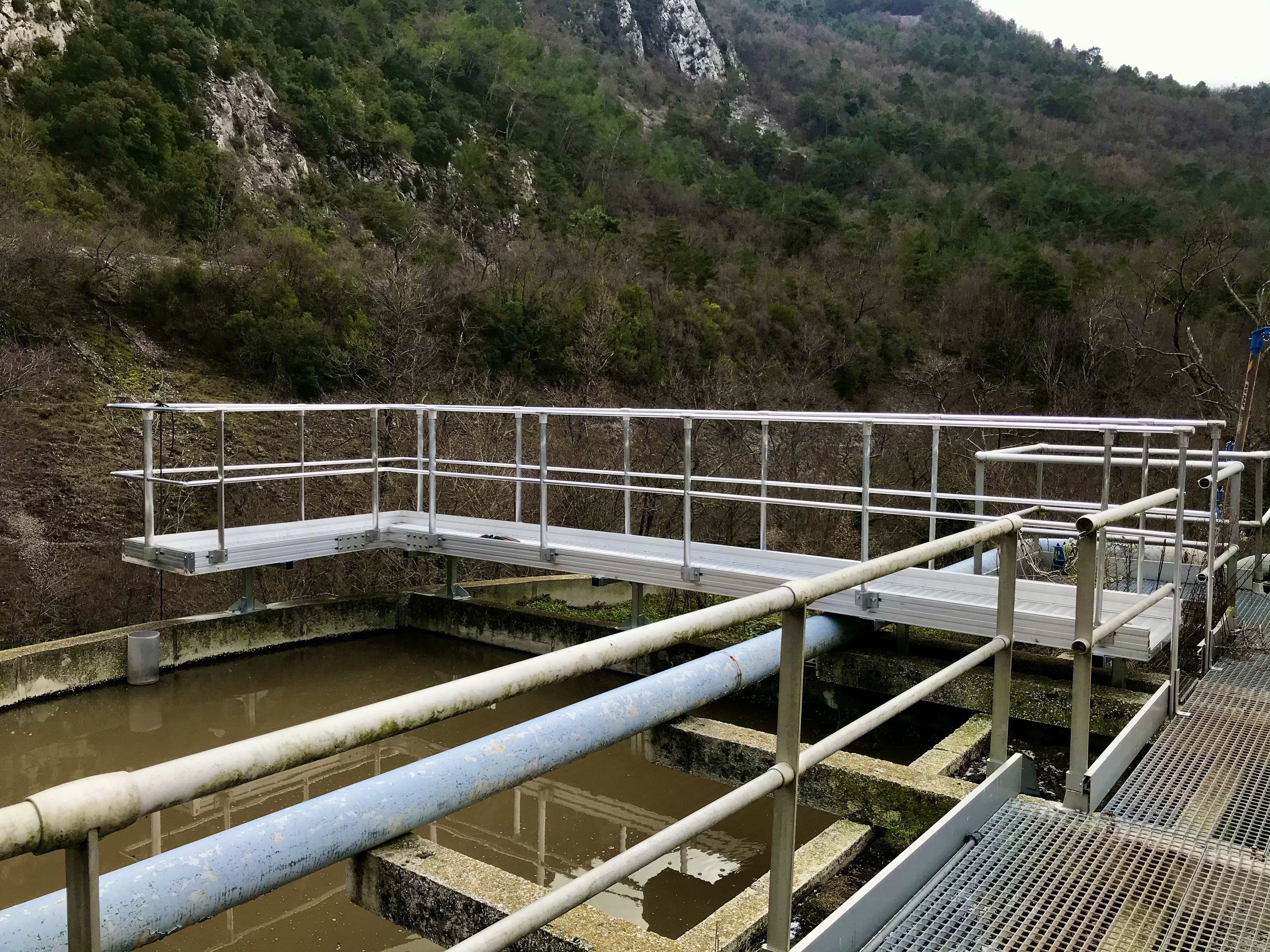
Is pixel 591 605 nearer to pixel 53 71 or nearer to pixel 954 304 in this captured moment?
pixel 53 71

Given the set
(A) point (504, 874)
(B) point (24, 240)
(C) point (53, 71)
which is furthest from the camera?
(C) point (53, 71)

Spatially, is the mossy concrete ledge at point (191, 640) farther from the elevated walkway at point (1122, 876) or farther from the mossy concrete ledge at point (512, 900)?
the elevated walkway at point (1122, 876)

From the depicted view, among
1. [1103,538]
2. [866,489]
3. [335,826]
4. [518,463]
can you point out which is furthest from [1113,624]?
[518,463]

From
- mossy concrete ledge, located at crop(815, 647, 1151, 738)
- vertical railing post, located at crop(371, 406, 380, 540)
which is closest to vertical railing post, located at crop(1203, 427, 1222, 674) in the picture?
mossy concrete ledge, located at crop(815, 647, 1151, 738)

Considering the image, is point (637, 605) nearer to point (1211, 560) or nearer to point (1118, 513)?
point (1211, 560)

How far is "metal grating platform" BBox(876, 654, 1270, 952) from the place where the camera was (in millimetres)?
2666

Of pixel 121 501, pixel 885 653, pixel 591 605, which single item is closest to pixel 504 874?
pixel 885 653

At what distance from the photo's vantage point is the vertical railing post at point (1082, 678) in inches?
135

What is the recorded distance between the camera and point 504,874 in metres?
4.38

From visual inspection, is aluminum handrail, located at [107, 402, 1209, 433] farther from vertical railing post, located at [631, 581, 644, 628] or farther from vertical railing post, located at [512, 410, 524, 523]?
vertical railing post, located at [631, 581, 644, 628]

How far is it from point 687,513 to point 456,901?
126 inches

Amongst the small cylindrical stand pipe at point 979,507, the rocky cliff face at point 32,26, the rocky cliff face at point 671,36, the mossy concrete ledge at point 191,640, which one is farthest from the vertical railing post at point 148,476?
the rocky cliff face at point 671,36

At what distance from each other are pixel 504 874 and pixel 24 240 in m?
19.2

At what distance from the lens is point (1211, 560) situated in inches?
194
